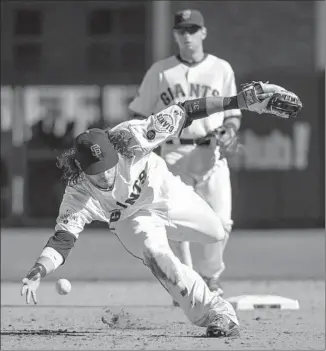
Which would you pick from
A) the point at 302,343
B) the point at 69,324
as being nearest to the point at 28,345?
the point at 69,324

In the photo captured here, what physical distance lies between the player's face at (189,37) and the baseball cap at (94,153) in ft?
7.63

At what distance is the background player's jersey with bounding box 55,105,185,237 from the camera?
7.47m

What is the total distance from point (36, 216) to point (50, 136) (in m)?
1.17

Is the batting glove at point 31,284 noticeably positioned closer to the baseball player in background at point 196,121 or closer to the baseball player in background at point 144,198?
the baseball player in background at point 144,198

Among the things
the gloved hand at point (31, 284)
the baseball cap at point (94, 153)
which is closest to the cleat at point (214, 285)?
the baseball cap at point (94, 153)

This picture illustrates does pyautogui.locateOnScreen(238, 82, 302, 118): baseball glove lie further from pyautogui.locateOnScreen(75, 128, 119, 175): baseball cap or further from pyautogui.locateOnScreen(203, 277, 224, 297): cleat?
pyautogui.locateOnScreen(203, 277, 224, 297): cleat

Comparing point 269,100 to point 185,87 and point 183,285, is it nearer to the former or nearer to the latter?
point 183,285

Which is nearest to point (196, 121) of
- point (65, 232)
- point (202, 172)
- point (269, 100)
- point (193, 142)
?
point (193, 142)

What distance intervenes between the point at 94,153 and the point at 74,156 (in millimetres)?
242

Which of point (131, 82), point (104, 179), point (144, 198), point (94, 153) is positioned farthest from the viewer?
point (131, 82)

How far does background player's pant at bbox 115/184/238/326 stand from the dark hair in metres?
0.45

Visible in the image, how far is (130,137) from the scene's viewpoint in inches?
296

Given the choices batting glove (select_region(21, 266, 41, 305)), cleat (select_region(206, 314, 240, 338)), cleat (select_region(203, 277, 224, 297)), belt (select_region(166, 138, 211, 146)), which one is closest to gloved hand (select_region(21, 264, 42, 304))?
batting glove (select_region(21, 266, 41, 305))

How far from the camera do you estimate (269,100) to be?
24.8 ft
